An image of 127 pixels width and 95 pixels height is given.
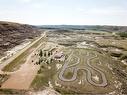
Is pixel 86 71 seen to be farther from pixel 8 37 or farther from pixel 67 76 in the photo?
pixel 8 37

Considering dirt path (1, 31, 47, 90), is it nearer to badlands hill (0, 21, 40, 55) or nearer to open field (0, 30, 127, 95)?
open field (0, 30, 127, 95)

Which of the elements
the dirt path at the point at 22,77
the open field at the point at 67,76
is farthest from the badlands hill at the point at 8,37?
the open field at the point at 67,76

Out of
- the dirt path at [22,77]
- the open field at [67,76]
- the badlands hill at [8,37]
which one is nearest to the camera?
the open field at [67,76]

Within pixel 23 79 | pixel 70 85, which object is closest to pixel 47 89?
pixel 70 85

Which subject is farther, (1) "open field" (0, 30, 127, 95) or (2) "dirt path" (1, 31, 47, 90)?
(2) "dirt path" (1, 31, 47, 90)

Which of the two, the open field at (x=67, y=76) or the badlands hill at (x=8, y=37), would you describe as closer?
the open field at (x=67, y=76)

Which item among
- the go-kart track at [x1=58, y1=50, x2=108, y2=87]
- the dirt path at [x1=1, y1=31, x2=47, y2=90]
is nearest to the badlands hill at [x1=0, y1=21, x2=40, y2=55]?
the dirt path at [x1=1, y1=31, x2=47, y2=90]

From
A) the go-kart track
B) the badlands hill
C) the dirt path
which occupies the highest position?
the badlands hill

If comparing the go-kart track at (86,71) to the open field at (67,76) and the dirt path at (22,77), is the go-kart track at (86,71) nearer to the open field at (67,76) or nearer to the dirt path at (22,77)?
the open field at (67,76)

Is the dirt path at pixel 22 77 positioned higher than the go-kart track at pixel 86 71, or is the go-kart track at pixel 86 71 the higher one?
the go-kart track at pixel 86 71

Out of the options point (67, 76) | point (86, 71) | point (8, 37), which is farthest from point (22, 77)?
point (8, 37)

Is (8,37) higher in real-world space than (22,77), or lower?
higher
